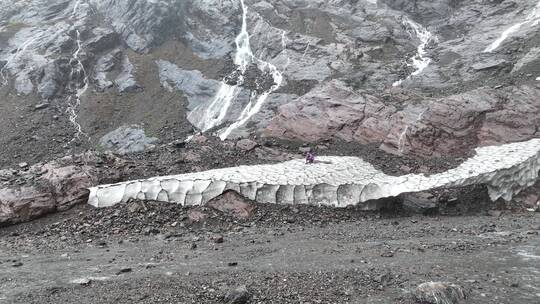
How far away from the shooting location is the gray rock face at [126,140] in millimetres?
39781

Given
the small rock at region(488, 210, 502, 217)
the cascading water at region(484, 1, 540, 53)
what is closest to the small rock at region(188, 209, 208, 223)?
the small rock at region(488, 210, 502, 217)

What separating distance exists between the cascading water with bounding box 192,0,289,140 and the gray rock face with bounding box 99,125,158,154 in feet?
17.2

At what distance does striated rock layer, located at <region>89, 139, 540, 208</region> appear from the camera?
754 inches

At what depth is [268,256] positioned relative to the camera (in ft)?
47.9

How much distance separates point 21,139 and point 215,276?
3473 centimetres

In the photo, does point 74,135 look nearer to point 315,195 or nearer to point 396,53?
point 315,195

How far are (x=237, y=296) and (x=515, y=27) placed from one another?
44616 millimetres

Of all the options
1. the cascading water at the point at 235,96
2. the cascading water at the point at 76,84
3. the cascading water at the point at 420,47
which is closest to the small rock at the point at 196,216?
the cascading water at the point at 235,96

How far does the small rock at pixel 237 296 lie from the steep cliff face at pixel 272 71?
50.7 ft

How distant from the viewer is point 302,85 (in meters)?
44.9

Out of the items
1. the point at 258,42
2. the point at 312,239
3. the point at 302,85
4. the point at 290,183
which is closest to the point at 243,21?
the point at 258,42

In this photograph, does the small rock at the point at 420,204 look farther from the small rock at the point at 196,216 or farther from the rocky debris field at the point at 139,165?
the small rock at the point at 196,216

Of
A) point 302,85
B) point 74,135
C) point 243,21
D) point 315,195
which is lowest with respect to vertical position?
point 315,195

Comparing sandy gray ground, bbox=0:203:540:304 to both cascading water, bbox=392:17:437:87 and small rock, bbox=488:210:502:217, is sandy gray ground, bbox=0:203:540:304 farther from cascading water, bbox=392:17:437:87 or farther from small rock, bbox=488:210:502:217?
cascading water, bbox=392:17:437:87
